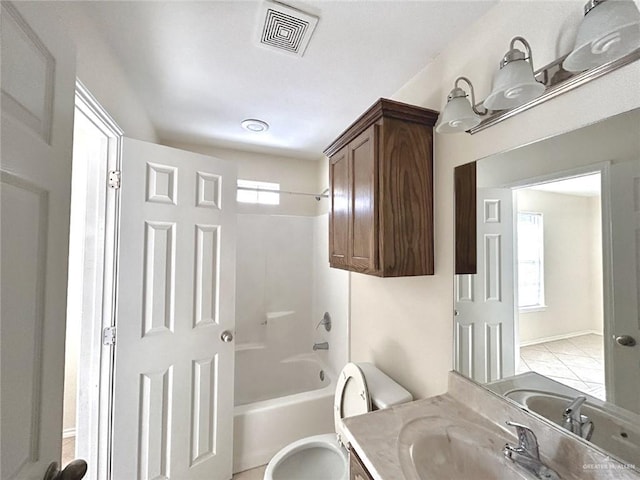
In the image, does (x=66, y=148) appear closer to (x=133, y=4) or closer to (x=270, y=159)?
(x=133, y=4)

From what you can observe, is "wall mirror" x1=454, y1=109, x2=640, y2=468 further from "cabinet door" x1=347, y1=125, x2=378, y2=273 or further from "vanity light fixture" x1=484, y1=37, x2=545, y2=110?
"cabinet door" x1=347, y1=125, x2=378, y2=273

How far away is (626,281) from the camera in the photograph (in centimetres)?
72

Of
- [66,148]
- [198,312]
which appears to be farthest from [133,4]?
[198,312]

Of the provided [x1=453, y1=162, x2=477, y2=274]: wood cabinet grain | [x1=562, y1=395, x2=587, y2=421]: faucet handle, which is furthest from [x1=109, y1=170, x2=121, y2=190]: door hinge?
[x1=562, y1=395, x2=587, y2=421]: faucet handle

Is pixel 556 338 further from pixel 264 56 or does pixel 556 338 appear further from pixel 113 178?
pixel 113 178

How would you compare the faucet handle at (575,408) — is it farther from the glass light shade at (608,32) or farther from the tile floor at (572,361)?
the glass light shade at (608,32)

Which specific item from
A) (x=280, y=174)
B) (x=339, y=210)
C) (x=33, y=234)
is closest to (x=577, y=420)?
(x=339, y=210)

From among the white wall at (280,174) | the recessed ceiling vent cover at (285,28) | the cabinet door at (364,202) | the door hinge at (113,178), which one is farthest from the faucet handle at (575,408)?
the white wall at (280,174)

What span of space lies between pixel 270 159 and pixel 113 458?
2527 millimetres

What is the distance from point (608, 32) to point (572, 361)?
925 millimetres

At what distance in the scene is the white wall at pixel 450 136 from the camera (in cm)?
81

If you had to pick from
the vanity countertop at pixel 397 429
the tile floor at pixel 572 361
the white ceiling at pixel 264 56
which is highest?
the white ceiling at pixel 264 56

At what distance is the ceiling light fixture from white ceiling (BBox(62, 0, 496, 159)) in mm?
60

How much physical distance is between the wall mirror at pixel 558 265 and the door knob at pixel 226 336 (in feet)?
4.31
